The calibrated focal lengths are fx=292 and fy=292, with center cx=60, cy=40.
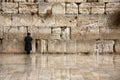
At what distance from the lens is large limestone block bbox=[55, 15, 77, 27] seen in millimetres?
10625

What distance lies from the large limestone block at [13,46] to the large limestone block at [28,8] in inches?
46.0

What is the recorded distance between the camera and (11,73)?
27.8ft

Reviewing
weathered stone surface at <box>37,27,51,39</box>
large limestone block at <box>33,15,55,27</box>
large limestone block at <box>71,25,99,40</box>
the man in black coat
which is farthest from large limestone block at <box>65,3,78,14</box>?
the man in black coat

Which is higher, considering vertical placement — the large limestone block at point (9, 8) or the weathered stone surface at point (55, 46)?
the large limestone block at point (9, 8)

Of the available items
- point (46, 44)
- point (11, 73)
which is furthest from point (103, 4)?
point (11, 73)

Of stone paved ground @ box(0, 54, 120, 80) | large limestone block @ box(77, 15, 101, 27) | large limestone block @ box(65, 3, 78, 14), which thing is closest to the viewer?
stone paved ground @ box(0, 54, 120, 80)

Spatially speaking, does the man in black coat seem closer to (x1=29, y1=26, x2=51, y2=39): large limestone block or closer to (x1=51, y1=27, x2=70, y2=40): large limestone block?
(x1=29, y1=26, x2=51, y2=39): large limestone block

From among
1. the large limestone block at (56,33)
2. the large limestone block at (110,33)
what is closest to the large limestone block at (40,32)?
the large limestone block at (56,33)

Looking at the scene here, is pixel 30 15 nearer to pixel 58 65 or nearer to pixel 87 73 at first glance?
pixel 58 65

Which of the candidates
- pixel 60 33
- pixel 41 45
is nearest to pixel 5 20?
pixel 41 45

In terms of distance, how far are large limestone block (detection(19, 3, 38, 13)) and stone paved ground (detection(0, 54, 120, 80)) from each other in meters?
1.63

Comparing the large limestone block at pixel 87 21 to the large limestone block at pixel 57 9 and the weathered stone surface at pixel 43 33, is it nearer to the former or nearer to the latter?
the large limestone block at pixel 57 9

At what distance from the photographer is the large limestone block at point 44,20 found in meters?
10.6

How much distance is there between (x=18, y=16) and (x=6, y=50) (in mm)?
→ 1310
